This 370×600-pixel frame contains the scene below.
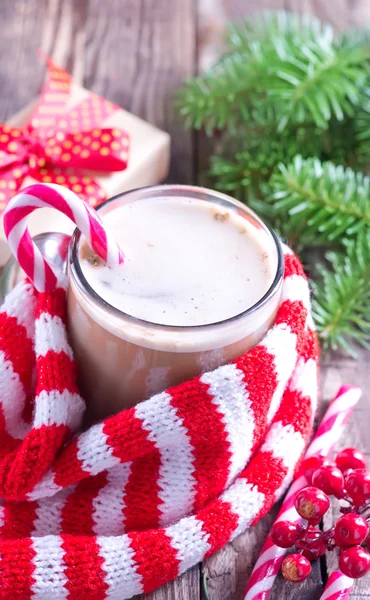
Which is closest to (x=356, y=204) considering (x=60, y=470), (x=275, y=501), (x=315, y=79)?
(x=315, y=79)

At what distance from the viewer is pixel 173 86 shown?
121cm

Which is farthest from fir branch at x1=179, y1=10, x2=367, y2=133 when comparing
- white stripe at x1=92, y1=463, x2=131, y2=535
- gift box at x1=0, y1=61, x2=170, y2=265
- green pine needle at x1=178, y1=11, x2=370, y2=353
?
white stripe at x1=92, y1=463, x2=131, y2=535

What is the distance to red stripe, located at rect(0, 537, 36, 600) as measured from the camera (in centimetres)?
68

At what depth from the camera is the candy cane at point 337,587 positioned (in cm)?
70

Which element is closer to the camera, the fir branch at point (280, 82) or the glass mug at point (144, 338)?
the glass mug at point (144, 338)

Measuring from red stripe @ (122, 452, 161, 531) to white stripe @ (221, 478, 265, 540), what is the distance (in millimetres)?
66

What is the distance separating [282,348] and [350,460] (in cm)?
15

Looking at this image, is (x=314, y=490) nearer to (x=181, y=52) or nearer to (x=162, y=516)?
(x=162, y=516)

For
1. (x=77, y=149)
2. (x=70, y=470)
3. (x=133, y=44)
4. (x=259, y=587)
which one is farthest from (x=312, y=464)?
(x=133, y=44)

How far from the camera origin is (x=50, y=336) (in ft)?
2.43

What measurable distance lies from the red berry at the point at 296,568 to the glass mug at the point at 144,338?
0.19 metres

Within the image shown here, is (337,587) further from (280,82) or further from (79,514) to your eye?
(280,82)

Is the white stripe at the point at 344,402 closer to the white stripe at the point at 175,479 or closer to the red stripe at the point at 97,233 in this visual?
the white stripe at the point at 175,479

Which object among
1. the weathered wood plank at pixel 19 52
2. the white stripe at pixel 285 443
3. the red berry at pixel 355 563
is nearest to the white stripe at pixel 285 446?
the white stripe at pixel 285 443
